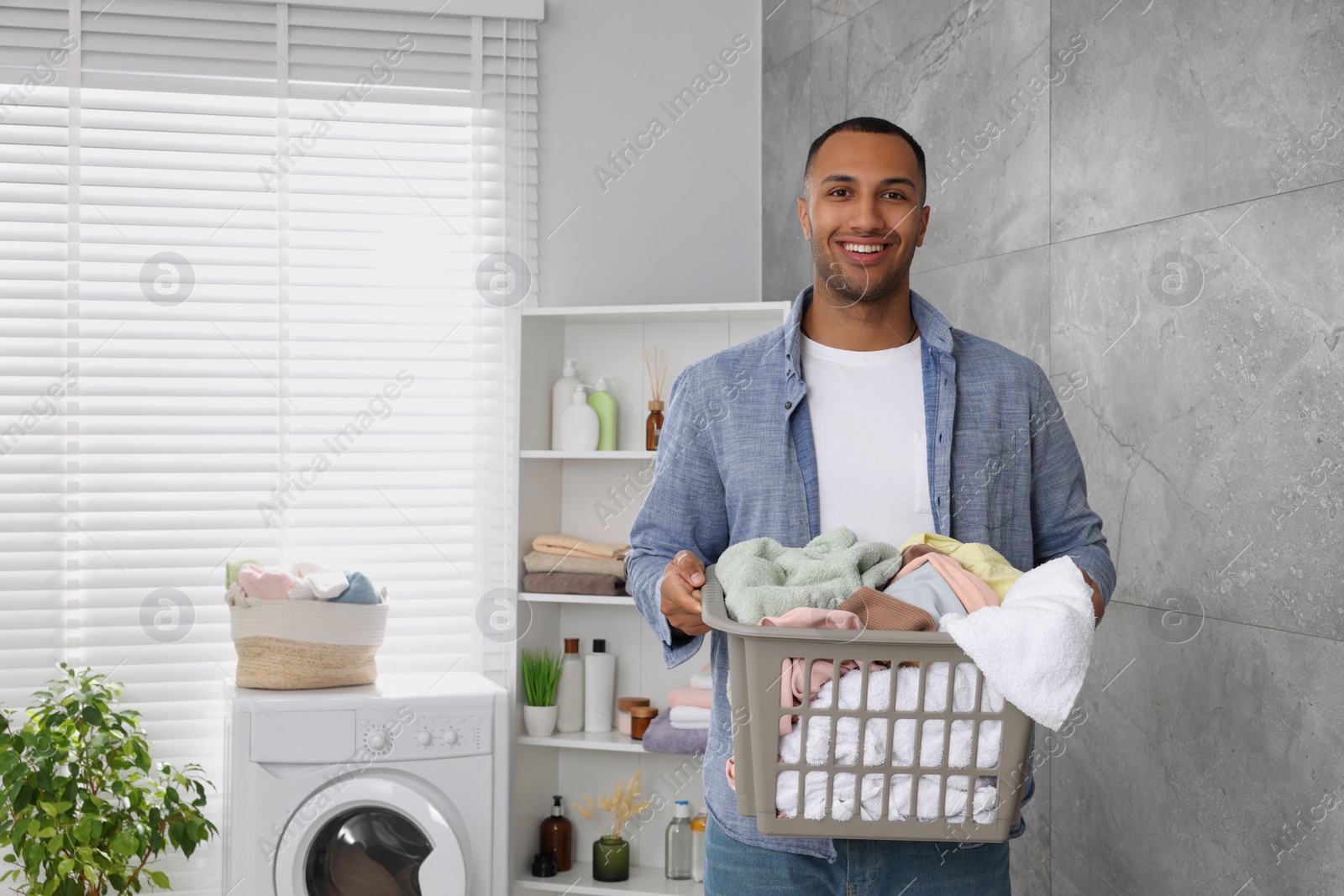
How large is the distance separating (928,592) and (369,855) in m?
1.86

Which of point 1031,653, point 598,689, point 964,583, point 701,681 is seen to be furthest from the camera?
point 598,689

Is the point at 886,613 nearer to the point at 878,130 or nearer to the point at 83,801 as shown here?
the point at 878,130

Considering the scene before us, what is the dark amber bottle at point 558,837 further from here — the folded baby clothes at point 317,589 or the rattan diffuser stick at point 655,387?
the rattan diffuser stick at point 655,387

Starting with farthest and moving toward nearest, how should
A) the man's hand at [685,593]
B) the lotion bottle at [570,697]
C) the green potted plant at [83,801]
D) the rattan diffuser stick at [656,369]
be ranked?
the rattan diffuser stick at [656,369]
the lotion bottle at [570,697]
the green potted plant at [83,801]
the man's hand at [685,593]

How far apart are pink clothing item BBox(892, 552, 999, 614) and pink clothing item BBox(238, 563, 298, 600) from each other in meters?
1.81

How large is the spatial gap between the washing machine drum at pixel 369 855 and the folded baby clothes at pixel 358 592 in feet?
1.55

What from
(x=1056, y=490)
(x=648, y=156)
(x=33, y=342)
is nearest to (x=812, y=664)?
(x=1056, y=490)

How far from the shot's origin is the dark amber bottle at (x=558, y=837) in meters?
Result: 2.70

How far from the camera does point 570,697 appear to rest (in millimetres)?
2725

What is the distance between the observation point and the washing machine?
2.28 metres

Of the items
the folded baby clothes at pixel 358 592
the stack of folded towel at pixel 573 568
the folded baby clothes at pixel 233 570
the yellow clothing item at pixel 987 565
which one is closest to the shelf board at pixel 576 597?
the stack of folded towel at pixel 573 568

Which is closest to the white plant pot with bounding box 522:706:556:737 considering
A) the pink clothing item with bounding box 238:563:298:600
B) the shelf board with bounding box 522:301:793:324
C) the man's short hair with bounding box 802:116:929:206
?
the pink clothing item with bounding box 238:563:298:600

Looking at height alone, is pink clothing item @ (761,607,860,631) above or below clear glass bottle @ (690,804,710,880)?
above

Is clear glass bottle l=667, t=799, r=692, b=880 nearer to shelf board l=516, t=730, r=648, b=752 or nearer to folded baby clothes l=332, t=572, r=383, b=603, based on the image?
shelf board l=516, t=730, r=648, b=752
